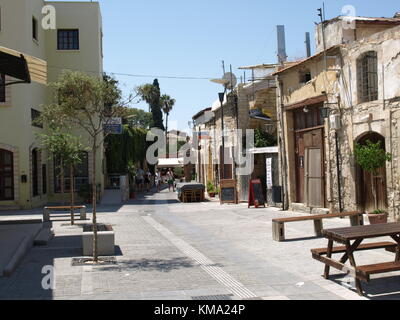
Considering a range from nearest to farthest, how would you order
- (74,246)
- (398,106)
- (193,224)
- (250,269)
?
(250,269) < (74,246) < (398,106) < (193,224)

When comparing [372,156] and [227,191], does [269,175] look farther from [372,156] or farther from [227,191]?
[372,156]

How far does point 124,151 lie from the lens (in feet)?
105

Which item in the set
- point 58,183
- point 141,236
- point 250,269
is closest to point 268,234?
point 141,236

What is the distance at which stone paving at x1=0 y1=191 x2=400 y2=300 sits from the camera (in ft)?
22.2

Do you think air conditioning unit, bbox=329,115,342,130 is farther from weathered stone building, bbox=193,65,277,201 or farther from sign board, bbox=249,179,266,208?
weathered stone building, bbox=193,65,277,201

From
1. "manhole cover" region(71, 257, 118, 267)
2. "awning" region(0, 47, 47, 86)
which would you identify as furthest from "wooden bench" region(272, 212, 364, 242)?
"awning" region(0, 47, 47, 86)

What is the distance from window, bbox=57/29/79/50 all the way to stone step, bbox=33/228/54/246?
14.8m

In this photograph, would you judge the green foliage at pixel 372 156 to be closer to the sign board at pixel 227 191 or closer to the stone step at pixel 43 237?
the stone step at pixel 43 237

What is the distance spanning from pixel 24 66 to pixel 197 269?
5.78 m

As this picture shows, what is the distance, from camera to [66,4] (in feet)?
83.6

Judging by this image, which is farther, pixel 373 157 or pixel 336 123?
pixel 336 123

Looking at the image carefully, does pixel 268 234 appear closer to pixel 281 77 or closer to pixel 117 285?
pixel 117 285

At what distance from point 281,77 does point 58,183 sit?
42.6 feet

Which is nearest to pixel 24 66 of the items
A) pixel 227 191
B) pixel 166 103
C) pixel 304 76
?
pixel 304 76
